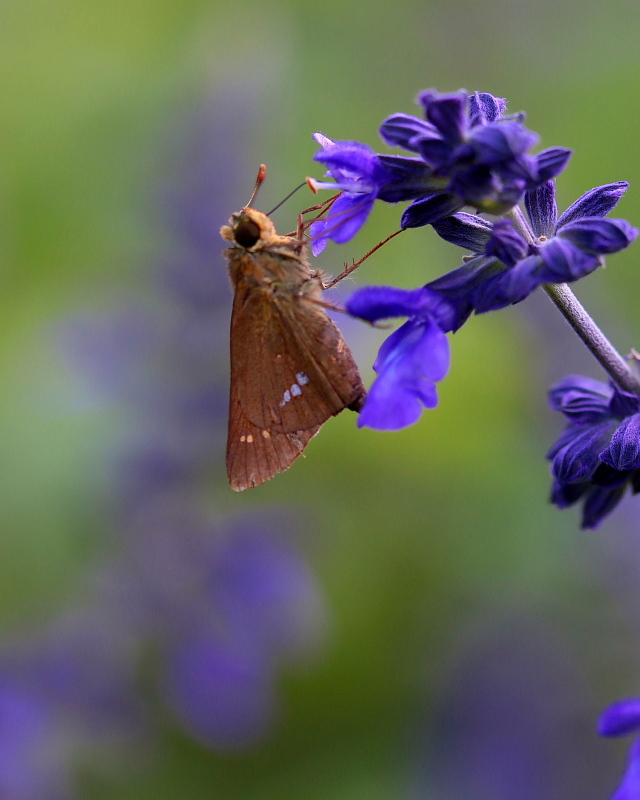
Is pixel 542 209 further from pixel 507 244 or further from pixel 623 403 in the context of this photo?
pixel 623 403

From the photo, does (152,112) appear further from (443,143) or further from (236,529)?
(443,143)

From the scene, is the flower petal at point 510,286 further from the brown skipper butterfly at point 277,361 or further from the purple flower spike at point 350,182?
the brown skipper butterfly at point 277,361

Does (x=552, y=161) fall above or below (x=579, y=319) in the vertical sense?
above

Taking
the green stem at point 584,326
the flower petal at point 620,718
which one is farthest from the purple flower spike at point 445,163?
the flower petal at point 620,718

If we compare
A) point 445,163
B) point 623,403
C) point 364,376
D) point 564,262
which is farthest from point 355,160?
point 364,376

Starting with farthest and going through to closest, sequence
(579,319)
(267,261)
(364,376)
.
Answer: (364,376), (267,261), (579,319)

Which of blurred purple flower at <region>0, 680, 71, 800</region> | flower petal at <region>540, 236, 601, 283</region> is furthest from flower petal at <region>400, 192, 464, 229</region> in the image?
blurred purple flower at <region>0, 680, 71, 800</region>

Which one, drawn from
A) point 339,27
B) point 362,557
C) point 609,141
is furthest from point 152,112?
point 362,557
